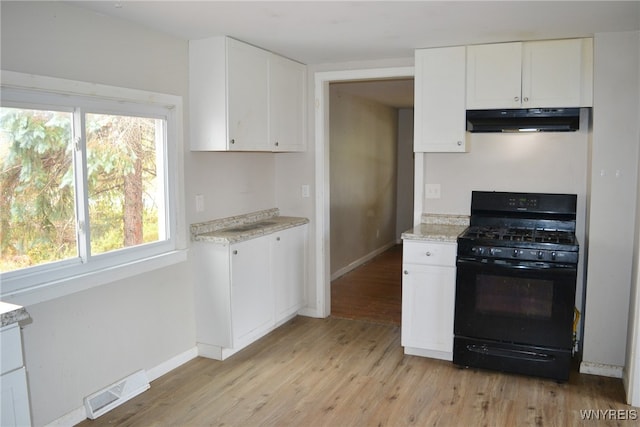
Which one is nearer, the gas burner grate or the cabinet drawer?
the gas burner grate

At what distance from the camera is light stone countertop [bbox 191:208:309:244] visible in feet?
11.6

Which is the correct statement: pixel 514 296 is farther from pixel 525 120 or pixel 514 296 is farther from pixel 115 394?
pixel 115 394

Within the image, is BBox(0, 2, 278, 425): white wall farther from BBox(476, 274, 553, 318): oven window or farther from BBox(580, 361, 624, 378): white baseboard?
BBox(580, 361, 624, 378): white baseboard

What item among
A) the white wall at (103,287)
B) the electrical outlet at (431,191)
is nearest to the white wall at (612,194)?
the electrical outlet at (431,191)

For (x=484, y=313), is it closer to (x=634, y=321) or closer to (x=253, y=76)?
(x=634, y=321)

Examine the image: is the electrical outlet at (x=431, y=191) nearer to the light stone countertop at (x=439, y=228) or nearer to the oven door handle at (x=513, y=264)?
the light stone countertop at (x=439, y=228)

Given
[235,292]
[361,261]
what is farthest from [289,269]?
[361,261]

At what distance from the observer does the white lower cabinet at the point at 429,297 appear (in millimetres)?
3502

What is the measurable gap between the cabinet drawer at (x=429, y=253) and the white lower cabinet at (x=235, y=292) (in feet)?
3.50

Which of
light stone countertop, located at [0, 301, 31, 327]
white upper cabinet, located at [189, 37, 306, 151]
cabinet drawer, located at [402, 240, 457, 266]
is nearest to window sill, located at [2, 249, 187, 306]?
light stone countertop, located at [0, 301, 31, 327]

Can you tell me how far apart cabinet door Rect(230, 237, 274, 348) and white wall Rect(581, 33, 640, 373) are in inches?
88.2

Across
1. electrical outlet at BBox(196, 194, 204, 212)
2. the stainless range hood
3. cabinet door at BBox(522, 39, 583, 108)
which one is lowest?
electrical outlet at BBox(196, 194, 204, 212)

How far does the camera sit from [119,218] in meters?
3.10

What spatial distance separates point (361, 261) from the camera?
675 cm
